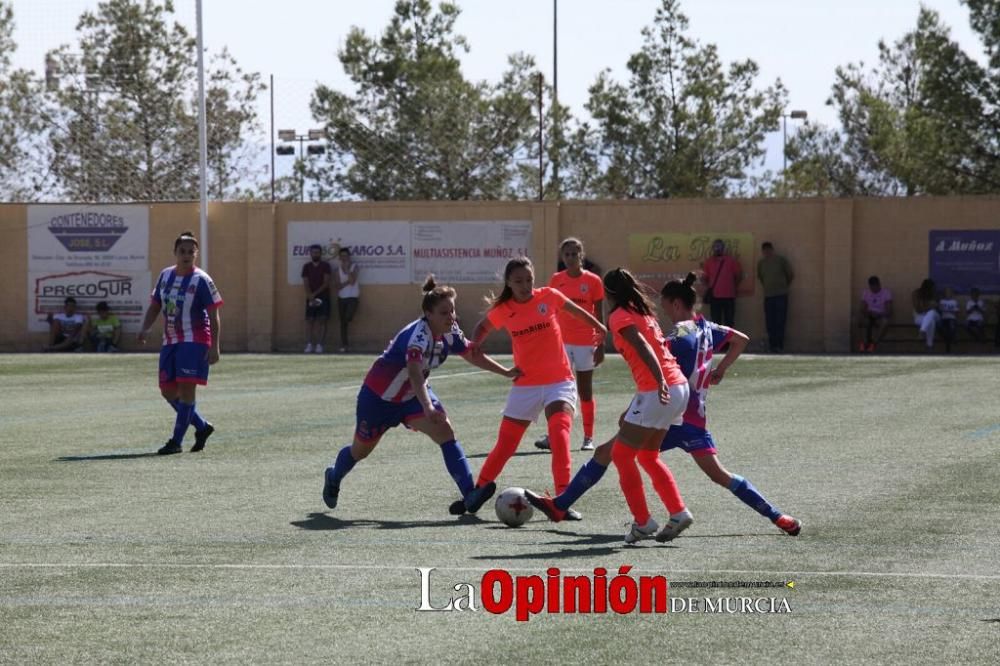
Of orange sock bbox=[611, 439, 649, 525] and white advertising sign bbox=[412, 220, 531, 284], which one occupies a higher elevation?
white advertising sign bbox=[412, 220, 531, 284]

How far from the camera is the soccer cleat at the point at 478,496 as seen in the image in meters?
10.3

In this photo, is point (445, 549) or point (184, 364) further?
point (184, 364)

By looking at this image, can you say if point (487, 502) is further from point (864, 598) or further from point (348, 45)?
point (348, 45)

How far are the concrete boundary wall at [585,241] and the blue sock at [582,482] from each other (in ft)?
77.2

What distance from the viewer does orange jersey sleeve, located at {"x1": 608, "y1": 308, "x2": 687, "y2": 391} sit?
30.6 ft

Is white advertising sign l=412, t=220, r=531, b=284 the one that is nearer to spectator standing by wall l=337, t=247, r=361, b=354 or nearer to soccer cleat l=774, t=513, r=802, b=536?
spectator standing by wall l=337, t=247, r=361, b=354

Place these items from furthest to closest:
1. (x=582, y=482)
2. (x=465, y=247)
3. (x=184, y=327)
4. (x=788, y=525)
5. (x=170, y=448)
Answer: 1. (x=465, y=247)
2. (x=184, y=327)
3. (x=170, y=448)
4. (x=582, y=482)
5. (x=788, y=525)

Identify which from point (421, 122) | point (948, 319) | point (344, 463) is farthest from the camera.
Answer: point (421, 122)

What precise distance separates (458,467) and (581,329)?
15.1 ft

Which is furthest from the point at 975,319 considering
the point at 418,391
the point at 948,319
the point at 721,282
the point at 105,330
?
the point at 418,391

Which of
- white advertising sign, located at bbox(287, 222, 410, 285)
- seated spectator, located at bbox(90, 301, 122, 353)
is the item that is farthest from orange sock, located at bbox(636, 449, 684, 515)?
seated spectator, located at bbox(90, 301, 122, 353)

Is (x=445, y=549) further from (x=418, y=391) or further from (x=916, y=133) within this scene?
(x=916, y=133)

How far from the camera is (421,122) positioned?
166 ft

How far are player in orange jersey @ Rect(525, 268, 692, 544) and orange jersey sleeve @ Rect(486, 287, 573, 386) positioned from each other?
1421mm
